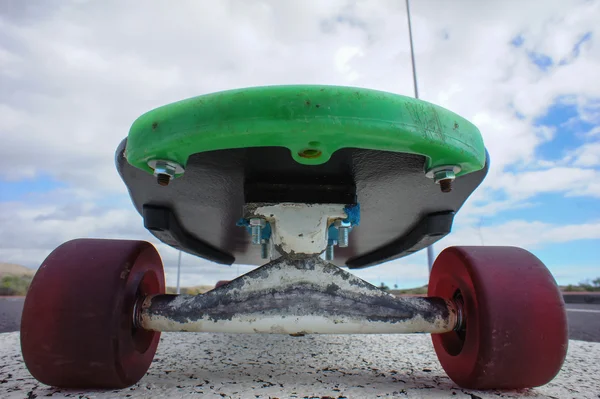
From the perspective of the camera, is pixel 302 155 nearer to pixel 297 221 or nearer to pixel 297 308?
pixel 297 221

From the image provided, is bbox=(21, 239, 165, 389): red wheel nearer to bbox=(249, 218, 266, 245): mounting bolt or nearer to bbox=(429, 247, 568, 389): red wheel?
bbox=(249, 218, 266, 245): mounting bolt

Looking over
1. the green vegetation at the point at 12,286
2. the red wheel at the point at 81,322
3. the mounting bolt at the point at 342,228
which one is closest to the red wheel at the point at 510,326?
the mounting bolt at the point at 342,228

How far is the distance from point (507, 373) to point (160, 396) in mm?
907

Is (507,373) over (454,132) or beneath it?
beneath

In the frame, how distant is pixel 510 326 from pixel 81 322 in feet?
3.62

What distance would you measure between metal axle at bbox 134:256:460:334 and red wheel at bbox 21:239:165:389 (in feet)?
0.43

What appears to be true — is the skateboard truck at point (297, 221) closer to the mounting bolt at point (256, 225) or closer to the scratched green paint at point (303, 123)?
the mounting bolt at point (256, 225)

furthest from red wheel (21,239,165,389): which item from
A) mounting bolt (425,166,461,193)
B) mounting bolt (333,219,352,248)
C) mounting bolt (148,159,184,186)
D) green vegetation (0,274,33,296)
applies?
green vegetation (0,274,33,296)

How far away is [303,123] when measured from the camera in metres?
0.81

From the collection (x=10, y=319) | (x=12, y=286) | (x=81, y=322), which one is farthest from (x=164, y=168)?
(x=12, y=286)

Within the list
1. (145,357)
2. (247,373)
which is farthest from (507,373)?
(145,357)

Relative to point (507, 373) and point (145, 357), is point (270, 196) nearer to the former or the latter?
point (145, 357)

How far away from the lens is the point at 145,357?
3.95ft

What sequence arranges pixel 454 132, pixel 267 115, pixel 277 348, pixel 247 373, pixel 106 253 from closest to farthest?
1. pixel 267 115
2. pixel 454 132
3. pixel 106 253
4. pixel 247 373
5. pixel 277 348
